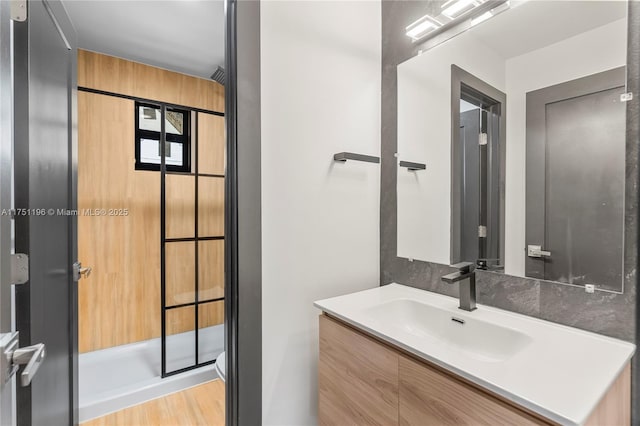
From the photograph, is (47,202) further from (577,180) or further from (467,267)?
(577,180)

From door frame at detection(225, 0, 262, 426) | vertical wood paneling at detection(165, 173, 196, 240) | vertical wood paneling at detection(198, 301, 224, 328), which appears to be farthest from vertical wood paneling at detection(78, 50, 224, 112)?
vertical wood paneling at detection(198, 301, 224, 328)

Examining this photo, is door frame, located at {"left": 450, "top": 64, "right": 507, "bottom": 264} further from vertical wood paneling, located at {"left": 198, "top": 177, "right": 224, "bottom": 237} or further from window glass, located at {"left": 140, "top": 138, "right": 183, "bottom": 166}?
window glass, located at {"left": 140, "top": 138, "right": 183, "bottom": 166}

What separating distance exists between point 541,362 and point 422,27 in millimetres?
Result: 1432

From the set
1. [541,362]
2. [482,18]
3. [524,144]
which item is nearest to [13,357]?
[541,362]

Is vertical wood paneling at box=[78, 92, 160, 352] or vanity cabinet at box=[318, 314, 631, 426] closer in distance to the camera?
vanity cabinet at box=[318, 314, 631, 426]

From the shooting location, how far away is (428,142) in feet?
4.68

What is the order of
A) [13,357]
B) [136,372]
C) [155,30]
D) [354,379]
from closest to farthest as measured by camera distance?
[13,357]
[354,379]
[155,30]
[136,372]

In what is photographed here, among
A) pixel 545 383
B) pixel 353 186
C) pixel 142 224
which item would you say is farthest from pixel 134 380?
pixel 545 383

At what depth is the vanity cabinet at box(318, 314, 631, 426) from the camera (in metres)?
0.67

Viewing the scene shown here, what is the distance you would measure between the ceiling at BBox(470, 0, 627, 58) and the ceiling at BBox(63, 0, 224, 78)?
165cm

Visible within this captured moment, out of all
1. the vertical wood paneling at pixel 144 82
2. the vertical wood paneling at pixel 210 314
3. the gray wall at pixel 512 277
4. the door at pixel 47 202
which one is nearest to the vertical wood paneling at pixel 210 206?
the vertical wood paneling at pixel 210 314

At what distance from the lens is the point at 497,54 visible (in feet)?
3.83

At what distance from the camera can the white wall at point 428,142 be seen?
1.33 meters

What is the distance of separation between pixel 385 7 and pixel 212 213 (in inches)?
79.9
